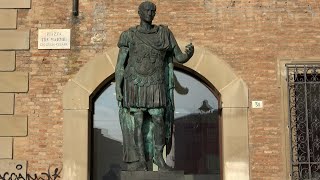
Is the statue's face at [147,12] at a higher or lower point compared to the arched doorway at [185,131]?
higher

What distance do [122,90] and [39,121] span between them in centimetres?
313

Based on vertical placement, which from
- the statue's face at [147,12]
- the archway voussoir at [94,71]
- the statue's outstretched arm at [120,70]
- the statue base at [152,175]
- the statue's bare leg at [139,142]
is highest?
the statue's face at [147,12]

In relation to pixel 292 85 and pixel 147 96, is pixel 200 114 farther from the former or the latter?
pixel 147 96

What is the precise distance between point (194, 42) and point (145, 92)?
3.22 meters

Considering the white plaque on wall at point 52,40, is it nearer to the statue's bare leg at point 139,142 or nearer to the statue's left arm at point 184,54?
the statue's left arm at point 184,54

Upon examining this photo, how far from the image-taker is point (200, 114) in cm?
977

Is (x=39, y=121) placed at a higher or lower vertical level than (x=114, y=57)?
lower

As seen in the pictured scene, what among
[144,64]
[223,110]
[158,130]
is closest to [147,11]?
[144,64]

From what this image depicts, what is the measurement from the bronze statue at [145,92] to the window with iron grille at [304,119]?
129 inches

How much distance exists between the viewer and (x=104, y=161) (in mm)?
9562

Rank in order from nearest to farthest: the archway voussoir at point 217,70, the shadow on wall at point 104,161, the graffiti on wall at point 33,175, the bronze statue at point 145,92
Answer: the bronze statue at point 145,92, the graffiti on wall at point 33,175, the archway voussoir at point 217,70, the shadow on wall at point 104,161

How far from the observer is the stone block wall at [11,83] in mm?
9000

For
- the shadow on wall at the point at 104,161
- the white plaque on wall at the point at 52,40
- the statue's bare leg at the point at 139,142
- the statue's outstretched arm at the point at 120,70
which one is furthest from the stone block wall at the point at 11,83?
the statue's bare leg at the point at 139,142

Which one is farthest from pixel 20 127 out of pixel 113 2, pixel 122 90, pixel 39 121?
pixel 122 90
